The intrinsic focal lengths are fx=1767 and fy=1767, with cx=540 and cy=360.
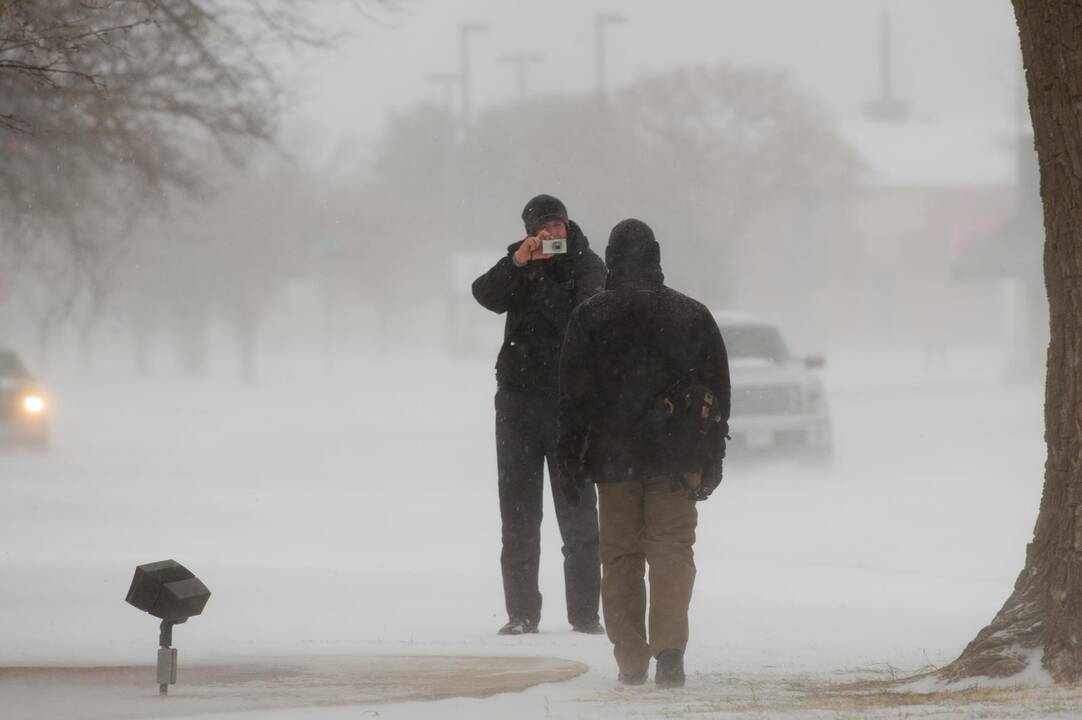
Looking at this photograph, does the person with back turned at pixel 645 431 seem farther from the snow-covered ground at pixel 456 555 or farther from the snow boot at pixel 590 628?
the snow boot at pixel 590 628

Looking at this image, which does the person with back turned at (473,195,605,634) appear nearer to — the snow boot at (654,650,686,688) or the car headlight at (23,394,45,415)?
the snow boot at (654,650,686,688)

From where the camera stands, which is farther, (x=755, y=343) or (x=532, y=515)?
(x=755, y=343)

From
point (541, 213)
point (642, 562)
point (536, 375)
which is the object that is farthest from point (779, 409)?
point (642, 562)

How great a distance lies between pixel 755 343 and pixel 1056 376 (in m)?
14.6

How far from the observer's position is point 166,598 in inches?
232

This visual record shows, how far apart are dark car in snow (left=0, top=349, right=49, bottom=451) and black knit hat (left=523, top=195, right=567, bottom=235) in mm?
16133

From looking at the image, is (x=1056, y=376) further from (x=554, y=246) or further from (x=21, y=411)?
(x=21, y=411)

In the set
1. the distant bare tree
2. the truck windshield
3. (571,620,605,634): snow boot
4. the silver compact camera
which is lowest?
(571,620,605,634): snow boot

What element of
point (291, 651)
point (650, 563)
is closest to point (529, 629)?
point (291, 651)

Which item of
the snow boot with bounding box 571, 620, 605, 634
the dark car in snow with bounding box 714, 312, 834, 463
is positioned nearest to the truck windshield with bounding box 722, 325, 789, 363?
A: the dark car in snow with bounding box 714, 312, 834, 463

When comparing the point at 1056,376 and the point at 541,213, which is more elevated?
the point at 541,213

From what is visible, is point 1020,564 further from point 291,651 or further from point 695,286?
point 695,286

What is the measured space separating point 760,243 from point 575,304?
64991 mm

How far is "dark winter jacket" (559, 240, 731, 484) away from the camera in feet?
20.2
